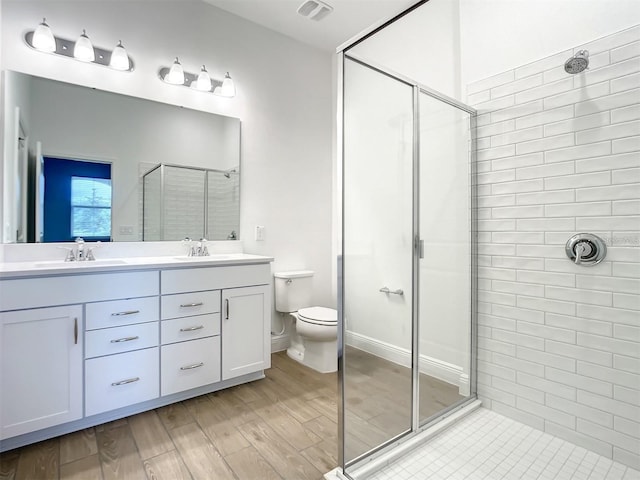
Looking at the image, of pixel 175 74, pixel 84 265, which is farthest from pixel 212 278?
pixel 175 74

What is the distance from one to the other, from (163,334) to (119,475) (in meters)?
0.68

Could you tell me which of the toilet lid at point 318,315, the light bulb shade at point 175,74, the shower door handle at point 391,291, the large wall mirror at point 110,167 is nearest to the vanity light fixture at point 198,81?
the light bulb shade at point 175,74

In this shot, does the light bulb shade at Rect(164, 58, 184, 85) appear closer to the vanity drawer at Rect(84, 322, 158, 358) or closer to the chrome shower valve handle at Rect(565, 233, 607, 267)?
the vanity drawer at Rect(84, 322, 158, 358)

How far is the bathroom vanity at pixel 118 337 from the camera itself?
1541 mm

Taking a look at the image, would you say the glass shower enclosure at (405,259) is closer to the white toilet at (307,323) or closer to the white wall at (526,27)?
the white wall at (526,27)

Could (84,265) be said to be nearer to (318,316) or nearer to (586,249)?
(318,316)

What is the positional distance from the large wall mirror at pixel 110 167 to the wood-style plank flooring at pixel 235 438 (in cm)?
114

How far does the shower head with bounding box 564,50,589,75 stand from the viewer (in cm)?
151

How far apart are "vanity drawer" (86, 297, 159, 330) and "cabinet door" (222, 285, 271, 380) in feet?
1.40

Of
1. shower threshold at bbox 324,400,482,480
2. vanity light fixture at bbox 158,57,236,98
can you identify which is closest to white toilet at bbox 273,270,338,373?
shower threshold at bbox 324,400,482,480

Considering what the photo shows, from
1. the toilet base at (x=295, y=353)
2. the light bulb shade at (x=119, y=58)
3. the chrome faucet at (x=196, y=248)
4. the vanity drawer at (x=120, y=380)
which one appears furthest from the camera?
the toilet base at (x=295, y=353)

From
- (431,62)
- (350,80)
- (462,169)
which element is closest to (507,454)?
(462,169)

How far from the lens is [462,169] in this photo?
197 cm

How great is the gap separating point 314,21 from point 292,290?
2.22 meters
